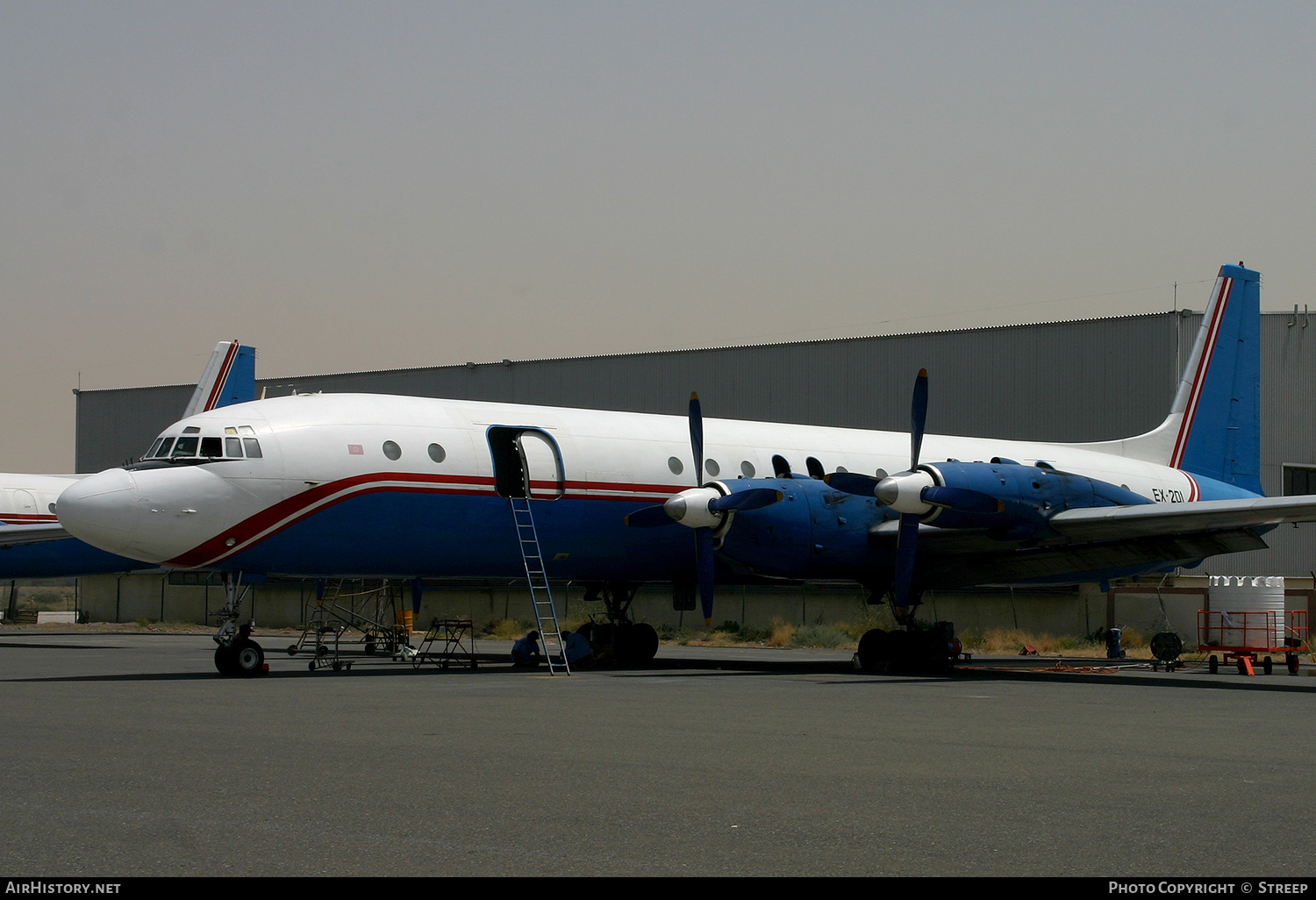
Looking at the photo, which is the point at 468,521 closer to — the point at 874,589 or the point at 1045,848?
the point at 874,589

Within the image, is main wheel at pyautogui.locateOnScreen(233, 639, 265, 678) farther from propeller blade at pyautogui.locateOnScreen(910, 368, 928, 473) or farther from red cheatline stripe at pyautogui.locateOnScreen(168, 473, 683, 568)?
propeller blade at pyautogui.locateOnScreen(910, 368, 928, 473)

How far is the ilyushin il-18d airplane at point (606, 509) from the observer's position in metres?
19.2

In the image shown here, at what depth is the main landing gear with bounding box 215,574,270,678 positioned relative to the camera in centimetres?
1916

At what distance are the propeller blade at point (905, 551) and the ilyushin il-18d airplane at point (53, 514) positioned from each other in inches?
790

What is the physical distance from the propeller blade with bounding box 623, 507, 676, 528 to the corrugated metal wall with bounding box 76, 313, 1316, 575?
58.0 ft

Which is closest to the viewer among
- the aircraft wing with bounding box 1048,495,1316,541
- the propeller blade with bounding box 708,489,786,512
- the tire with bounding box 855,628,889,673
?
the aircraft wing with bounding box 1048,495,1316,541

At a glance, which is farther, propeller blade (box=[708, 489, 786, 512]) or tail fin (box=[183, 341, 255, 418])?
tail fin (box=[183, 341, 255, 418])

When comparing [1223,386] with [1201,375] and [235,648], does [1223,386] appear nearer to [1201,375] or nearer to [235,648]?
[1201,375]

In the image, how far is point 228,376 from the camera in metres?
36.9

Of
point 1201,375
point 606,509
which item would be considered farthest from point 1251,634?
point 606,509

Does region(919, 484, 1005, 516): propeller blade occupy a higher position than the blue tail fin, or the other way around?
the blue tail fin

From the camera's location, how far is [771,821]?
7.48 metres

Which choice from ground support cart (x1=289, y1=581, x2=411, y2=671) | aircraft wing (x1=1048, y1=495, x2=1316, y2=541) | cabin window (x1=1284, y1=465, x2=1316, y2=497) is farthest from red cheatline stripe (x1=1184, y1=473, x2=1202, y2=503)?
ground support cart (x1=289, y1=581, x2=411, y2=671)

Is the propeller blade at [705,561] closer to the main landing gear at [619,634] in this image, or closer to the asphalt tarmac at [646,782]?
the main landing gear at [619,634]
